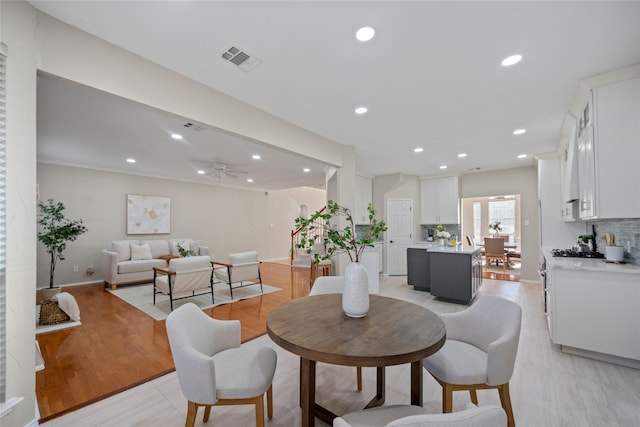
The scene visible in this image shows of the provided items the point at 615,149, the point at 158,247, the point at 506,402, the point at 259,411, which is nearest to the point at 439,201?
the point at 615,149

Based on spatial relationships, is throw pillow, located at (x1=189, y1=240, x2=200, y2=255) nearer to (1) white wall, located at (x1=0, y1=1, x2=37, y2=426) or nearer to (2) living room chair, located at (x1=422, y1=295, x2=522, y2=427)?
(1) white wall, located at (x1=0, y1=1, x2=37, y2=426)

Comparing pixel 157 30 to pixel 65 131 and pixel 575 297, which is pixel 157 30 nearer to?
pixel 65 131

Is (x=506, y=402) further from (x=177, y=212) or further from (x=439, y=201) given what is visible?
(x=177, y=212)

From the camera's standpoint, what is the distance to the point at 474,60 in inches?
87.0

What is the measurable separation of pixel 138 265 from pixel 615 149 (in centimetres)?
753

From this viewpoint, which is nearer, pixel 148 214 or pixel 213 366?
pixel 213 366

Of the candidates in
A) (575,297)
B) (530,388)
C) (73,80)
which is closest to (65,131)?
(73,80)

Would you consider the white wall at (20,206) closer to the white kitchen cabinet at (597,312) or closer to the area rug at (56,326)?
the area rug at (56,326)

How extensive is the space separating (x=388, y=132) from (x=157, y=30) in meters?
3.02

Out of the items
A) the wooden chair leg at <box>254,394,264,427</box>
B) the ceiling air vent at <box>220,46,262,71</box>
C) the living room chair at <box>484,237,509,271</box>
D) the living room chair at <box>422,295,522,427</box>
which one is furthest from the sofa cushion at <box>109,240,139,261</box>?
the living room chair at <box>484,237,509,271</box>

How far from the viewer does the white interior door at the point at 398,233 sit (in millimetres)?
6961

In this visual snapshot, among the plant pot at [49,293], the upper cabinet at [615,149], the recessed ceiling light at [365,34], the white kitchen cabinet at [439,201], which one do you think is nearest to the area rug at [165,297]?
the plant pot at [49,293]

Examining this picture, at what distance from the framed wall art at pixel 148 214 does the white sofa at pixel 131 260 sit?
1.23 feet

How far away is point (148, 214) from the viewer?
22.3 ft
